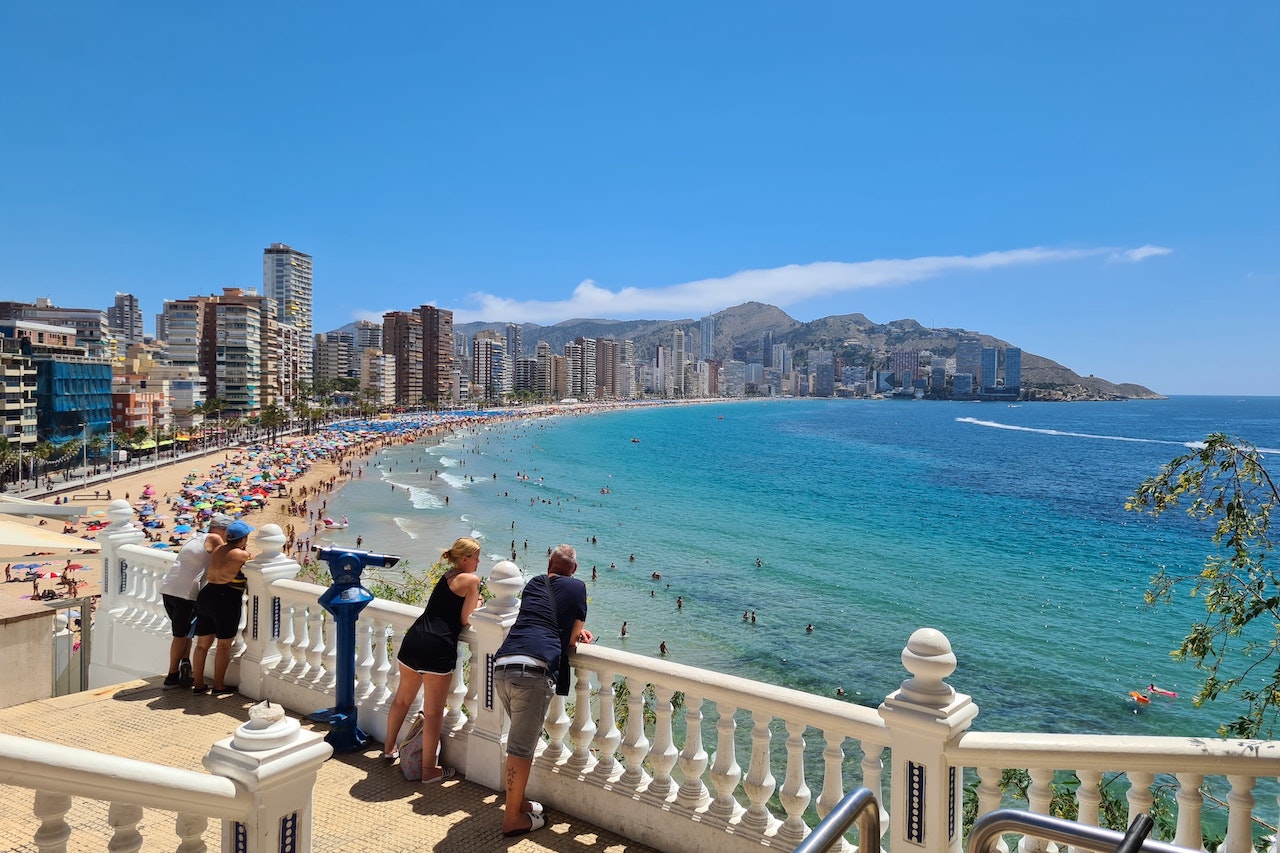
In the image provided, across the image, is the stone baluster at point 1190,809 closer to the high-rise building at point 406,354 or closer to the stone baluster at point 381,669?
the stone baluster at point 381,669

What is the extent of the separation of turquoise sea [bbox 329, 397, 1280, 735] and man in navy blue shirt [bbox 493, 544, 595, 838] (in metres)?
15.4

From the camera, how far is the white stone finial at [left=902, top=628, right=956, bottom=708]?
10.5 feet

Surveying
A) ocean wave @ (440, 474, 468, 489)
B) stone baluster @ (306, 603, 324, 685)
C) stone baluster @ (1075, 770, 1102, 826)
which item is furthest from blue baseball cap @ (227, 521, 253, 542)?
ocean wave @ (440, 474, 468, 489)

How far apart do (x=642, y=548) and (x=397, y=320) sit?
511ft

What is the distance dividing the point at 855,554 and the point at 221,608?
116 feet

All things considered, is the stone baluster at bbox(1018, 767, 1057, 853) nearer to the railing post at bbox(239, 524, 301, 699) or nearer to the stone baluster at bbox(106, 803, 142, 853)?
the stone baluster at bbox(106, 803, 142, 853)

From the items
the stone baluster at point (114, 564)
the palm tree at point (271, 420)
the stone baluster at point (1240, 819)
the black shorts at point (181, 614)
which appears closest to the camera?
the stone baluster at point (1240, 819)

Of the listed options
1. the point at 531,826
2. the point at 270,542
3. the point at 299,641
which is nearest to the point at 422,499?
the point at 299,641

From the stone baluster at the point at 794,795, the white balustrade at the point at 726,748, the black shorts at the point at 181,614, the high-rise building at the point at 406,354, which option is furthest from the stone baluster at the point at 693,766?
the high-rise building at the point at 406,354

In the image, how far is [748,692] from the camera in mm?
3943

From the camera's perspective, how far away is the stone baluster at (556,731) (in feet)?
15.1

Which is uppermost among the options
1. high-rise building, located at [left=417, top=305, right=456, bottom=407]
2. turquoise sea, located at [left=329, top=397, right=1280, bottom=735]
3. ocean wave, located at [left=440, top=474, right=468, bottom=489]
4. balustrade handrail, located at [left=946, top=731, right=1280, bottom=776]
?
high-rise building, located at [left=417, top=305, right=456, bottom=407]

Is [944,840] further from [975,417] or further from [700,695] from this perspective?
[975,417]

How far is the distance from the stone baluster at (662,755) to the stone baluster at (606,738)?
0.61 feet
